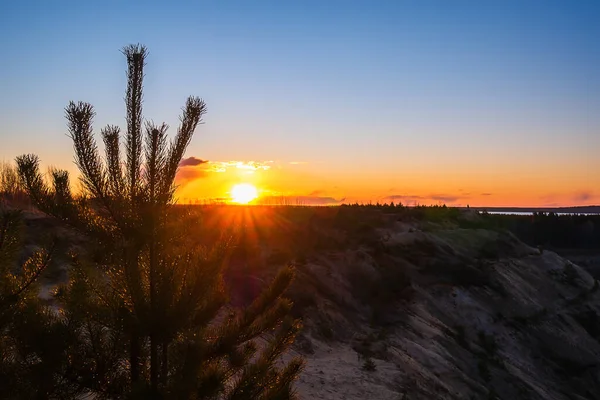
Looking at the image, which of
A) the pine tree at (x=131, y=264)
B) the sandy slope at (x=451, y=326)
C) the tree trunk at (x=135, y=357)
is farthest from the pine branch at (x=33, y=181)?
the sandy slope at (x=451, y=326)

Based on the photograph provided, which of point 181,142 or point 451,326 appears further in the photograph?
point 451,326

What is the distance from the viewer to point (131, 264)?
231 inches

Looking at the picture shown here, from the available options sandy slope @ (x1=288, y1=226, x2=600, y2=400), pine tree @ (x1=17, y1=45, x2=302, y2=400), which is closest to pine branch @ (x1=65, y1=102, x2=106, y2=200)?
pine tree @ (x1=17, y1=45, x2=302, y2=400)

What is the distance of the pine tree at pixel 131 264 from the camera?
5.86 metres

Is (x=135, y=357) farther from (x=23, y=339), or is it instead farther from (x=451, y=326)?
(x=451, y=326)

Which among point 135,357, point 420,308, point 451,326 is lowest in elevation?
point 451,326

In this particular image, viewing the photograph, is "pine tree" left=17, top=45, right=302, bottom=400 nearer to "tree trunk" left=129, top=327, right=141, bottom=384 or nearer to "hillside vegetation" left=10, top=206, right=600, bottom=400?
"tree trunk" left=129, top=327, right=141, bottom=384

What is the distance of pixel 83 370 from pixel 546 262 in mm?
33440

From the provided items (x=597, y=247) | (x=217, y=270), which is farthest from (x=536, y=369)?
(x=597, y=247)

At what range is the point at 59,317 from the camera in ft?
20.8

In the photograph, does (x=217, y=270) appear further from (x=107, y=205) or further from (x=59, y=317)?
(x=59, y=317)

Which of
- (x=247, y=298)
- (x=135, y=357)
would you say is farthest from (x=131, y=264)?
(x=247, y=298)

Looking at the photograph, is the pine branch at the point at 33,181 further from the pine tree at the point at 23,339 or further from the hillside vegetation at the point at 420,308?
the hillside vegetation at the point at 420,308

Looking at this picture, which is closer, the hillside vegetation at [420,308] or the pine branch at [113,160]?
the pine branch at [113,160]
